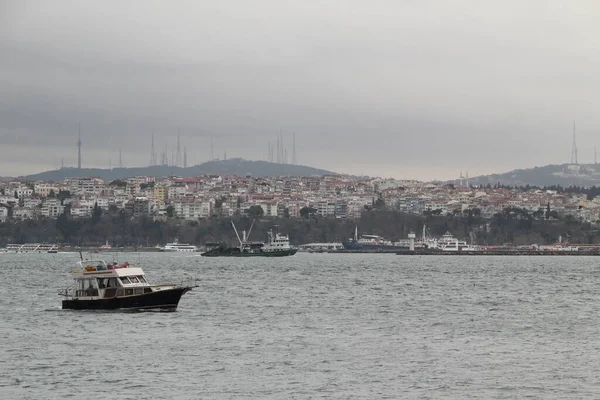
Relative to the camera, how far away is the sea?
30.1 metres

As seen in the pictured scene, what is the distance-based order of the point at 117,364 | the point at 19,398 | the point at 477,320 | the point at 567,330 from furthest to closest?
the point at 477,320, the point at 567,330, the point at 117,364, the point at 19,398

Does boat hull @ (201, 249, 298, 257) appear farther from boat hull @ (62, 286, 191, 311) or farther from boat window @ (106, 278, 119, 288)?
boat window @ (106, 278, 119, 288)

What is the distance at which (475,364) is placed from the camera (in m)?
34.0

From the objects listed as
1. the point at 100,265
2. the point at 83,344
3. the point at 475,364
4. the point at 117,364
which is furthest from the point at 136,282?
the point at 475,364

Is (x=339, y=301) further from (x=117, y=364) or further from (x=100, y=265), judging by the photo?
(x=117, y=364)

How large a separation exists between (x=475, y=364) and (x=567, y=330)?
413 inches

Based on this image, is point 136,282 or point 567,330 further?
point 136,282

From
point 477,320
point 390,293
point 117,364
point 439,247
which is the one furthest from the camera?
point 439,247

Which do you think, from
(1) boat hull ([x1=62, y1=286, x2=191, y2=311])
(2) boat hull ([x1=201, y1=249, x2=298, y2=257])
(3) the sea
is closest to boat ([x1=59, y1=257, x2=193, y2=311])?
(1) boat hull ([x1=62, y1=286, x2=191, y2=311])

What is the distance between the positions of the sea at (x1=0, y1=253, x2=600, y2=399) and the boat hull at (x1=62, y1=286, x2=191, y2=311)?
596 mm

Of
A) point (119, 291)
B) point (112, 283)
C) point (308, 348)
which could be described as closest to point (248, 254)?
point (112, 283)

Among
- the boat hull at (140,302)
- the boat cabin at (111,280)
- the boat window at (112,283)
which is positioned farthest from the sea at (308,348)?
the boat window at (112,283)

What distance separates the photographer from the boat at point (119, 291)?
48000mm

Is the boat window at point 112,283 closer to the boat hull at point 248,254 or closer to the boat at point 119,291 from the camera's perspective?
the boat at point 119,291
